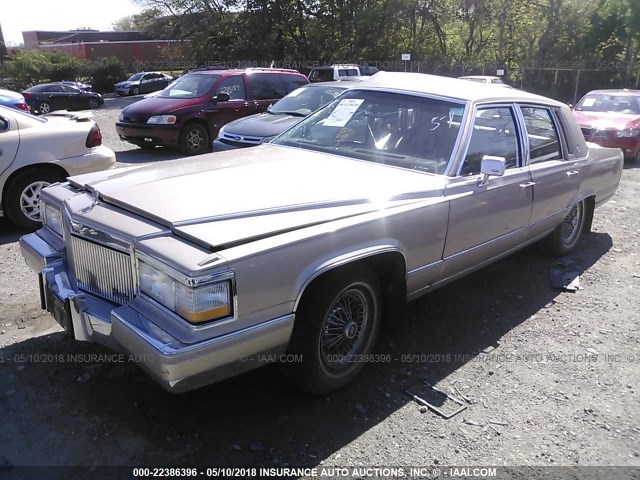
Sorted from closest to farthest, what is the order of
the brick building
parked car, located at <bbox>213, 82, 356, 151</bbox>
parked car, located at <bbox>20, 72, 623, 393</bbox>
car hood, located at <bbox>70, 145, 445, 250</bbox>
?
parked car, located at <bbox>20, 72, 623, 393</bbox>, car hood, located at <bbox>70, 145, 445, 250</bbox>, parked car, located at <bbox>213, 82, 356, 151</bbox>, the brick building

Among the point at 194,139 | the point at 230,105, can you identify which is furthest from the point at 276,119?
the point at 194,139

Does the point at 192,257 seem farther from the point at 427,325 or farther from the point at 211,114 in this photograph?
the point at 211,114

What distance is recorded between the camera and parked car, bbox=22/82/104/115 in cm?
2320

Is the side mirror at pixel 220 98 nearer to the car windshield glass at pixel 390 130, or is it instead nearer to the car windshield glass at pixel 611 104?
the car windshield glass at pixel 390 130

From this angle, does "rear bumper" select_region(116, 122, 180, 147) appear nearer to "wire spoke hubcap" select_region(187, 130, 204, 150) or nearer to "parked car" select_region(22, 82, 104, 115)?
"wire spoke hubcap" select_region(187, 130, 204, 150)

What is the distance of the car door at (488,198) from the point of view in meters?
3.81

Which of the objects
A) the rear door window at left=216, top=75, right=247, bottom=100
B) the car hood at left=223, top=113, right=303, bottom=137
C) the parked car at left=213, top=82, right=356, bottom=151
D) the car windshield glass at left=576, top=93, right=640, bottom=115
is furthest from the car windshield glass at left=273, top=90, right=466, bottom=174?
the car windshield glass at left=576, top=93, right=640, bottom=115

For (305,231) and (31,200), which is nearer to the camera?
(305,231)

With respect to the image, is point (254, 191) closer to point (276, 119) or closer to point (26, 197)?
point (26, 197)

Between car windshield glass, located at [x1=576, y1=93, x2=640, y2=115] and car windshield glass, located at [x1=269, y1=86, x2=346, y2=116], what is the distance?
658 cm

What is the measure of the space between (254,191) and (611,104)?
12.2 metres

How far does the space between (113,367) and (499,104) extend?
3523mm

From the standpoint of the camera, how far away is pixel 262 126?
912 cm

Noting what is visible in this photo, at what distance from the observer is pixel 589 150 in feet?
18.6
